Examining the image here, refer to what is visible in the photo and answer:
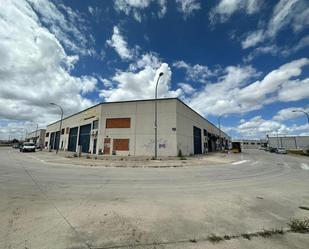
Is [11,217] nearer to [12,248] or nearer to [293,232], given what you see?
[12,248]

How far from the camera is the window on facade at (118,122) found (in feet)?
108

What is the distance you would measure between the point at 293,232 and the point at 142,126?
28.2 m

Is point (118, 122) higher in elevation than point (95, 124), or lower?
lower

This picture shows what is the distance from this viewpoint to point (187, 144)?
34.8 m

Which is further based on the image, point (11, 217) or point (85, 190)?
point (85, 190)

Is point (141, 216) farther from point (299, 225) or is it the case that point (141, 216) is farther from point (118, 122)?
point (118, 122)

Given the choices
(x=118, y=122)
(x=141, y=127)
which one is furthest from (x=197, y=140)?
(x=118, y=122)

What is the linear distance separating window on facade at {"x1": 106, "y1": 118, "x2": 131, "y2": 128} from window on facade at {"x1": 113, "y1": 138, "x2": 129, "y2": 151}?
243 centimetres

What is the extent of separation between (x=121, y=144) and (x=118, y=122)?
3892 millimetres

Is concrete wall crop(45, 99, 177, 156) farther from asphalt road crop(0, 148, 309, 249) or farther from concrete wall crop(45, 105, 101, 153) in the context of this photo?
asphalt road crop(0, 148, 309, 249)

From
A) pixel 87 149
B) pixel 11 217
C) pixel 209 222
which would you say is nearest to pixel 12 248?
pixel 11 217

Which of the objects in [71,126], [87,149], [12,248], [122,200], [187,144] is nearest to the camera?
[12,248]

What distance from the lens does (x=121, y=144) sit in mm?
32719

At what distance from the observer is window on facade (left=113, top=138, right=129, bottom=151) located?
106 feet
